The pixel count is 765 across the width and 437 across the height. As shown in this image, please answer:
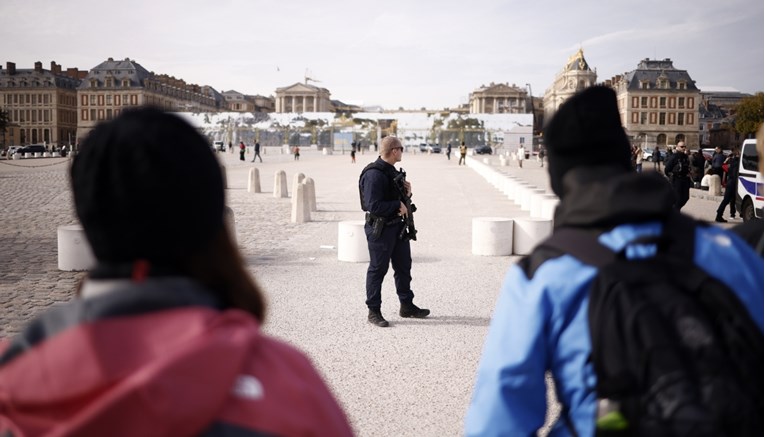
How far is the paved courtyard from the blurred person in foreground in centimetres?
295

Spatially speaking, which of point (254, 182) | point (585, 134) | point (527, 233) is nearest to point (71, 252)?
point (527, 233)

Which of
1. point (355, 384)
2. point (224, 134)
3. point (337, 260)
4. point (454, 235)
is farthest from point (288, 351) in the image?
point (224, 134)

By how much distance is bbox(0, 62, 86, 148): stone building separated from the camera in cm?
11512

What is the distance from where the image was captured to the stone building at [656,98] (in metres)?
110

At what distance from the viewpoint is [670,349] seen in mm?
1554

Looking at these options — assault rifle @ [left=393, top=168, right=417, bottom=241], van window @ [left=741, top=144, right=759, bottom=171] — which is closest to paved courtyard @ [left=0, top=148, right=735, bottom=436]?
assault rifle @ [left=393, top=168, right=417, bottom=241]

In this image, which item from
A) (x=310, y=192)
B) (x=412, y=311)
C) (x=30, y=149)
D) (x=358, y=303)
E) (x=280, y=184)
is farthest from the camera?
(x=30, y=149)

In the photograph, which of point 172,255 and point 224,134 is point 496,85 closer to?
point 224,134

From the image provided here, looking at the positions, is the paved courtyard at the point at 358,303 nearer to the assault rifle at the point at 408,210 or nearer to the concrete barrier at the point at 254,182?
the assault rifle at the point at 408,210

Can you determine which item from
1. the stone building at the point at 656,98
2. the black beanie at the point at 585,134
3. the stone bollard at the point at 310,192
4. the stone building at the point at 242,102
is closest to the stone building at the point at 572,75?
the stone building at the point at 656,98

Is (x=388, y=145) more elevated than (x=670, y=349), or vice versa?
(x=388, y=145)

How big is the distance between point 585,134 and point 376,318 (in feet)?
15.5

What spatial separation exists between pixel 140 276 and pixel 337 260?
874 centimetres

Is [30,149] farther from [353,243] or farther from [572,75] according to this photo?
[572,75]
